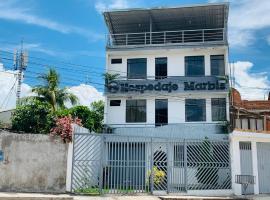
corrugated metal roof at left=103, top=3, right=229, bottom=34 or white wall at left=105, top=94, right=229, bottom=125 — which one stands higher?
corrugated metal roof at left=103, top=3, right=229, bottom=34

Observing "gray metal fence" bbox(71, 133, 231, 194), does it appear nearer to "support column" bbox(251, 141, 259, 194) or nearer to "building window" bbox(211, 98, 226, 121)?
"support column" bbox(251, 141, 259, 194)

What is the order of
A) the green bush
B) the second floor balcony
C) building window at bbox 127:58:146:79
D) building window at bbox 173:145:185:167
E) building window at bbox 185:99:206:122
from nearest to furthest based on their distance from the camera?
building window at bbox 173:145:185:167, the green bush, the second floor balcony, building window at bbox 185:99:206:122, building window at bbox 127:58:146:79

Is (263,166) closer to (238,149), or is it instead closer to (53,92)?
(238,149)

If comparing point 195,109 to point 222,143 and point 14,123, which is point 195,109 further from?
point 14,123

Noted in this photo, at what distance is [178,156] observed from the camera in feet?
56.7

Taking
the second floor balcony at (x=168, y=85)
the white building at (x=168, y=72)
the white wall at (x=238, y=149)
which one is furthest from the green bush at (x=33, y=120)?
the white wall at (x=238, y=149)

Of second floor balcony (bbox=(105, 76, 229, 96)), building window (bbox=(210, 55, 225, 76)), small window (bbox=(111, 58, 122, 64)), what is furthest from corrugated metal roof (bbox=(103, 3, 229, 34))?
second floor balcony (bbox=(105, 76, 229, 96))

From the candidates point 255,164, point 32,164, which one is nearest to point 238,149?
point 255,164

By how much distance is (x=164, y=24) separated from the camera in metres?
31.2

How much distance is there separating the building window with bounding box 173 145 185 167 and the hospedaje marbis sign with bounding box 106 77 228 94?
11.4 metres

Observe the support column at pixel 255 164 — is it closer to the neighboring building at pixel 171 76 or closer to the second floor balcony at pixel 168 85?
the neighboring building at pixel 171 76

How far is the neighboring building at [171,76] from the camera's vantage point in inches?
1104

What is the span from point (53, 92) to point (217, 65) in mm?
14960

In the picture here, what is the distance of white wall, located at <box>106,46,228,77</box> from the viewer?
1143 inches
